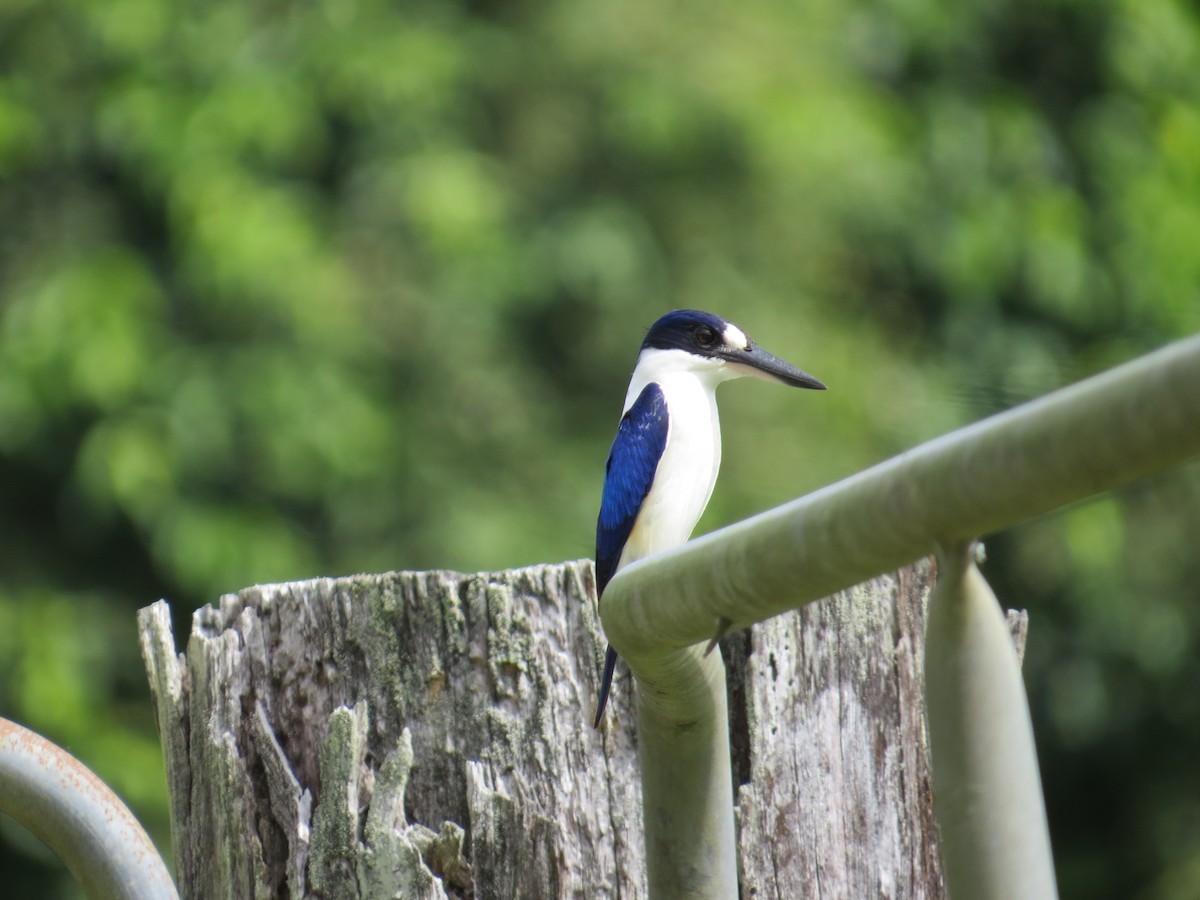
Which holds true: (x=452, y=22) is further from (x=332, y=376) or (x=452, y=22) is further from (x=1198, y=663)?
(x=1198, y=663)

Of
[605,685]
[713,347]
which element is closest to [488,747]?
[605,685]

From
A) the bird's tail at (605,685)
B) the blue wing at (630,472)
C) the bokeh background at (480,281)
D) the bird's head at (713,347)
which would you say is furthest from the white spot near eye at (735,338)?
the bokeh background at (480,281)

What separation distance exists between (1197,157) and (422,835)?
4733 mm

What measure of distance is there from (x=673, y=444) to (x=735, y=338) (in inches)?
8.2

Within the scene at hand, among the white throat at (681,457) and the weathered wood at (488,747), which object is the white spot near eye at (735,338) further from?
the weathered wood at (488,747)

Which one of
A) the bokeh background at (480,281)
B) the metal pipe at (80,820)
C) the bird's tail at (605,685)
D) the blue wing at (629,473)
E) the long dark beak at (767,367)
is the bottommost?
the metal pipe at (80,820)

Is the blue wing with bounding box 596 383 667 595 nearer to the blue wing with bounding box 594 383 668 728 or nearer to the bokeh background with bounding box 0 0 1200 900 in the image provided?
the blue wing with bounding box 594 383 668 728

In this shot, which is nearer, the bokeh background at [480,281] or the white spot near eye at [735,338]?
the white spot near eye at [735,338]

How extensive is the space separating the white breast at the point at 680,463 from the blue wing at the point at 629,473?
0.01 m

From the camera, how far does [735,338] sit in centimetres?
249

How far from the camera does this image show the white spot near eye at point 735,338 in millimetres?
2480

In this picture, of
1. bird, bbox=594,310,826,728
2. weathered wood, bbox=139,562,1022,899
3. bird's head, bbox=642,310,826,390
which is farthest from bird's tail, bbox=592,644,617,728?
bird's head, bbox=642,310,826,390

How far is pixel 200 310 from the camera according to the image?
495cm

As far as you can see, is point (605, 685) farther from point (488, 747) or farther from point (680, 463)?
point (680, 463)
